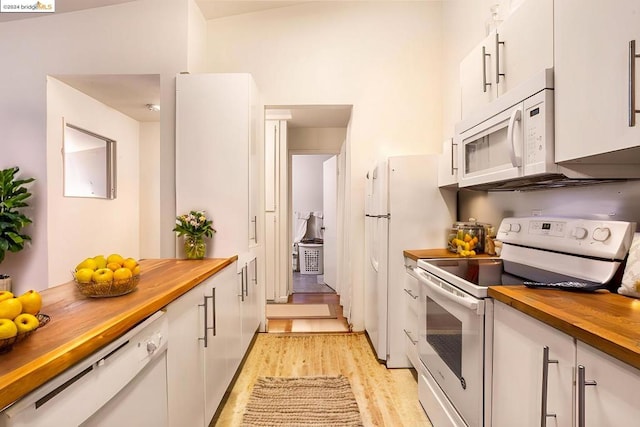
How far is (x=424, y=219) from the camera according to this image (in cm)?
260

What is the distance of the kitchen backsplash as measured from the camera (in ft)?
4.47

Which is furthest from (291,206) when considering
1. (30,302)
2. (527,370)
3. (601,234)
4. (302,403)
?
(30,302)

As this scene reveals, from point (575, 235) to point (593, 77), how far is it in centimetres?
61

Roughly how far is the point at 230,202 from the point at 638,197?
7.25 feet

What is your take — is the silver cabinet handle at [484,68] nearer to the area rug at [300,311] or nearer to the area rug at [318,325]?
the area rug at [318,325]

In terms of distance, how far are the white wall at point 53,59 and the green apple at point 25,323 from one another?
200cm

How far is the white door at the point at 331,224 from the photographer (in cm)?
498

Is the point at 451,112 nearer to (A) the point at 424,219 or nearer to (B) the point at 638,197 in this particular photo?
(A) the point at 424,219

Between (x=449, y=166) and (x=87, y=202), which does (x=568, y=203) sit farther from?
(x=87, y=202)

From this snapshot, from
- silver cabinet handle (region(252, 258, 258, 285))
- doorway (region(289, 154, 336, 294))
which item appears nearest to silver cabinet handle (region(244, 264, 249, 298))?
silver cabinet handle (region(252, 258, 258, 285))

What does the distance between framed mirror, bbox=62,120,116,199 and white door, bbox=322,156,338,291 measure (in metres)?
2.73

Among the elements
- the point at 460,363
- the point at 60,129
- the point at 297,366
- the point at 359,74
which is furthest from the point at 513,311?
the point at 60,129

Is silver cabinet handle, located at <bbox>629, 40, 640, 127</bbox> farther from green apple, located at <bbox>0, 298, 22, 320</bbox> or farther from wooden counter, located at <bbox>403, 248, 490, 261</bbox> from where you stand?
green apple, located at <bbox>0, 298, 22, 320</bbox>

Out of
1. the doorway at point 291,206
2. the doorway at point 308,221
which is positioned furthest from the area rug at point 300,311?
the doorway at point 308,221
